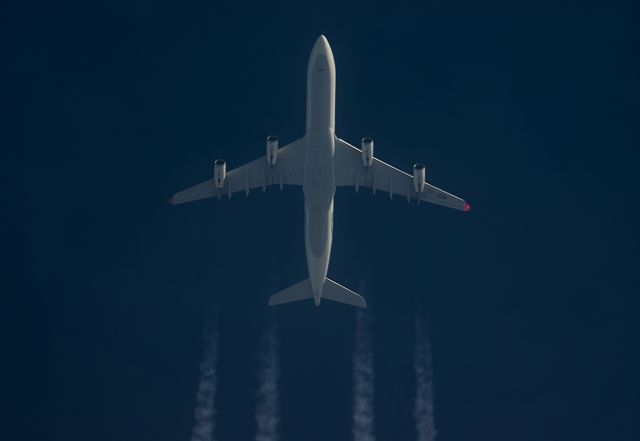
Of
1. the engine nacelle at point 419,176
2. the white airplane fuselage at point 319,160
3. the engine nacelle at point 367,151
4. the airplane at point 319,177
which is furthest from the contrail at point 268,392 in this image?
the engine nacelle at point 419,176

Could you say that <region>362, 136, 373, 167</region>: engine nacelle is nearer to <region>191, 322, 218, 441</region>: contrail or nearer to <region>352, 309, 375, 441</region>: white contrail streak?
<region>352, 309, 375, 441</region>: white contrail streak

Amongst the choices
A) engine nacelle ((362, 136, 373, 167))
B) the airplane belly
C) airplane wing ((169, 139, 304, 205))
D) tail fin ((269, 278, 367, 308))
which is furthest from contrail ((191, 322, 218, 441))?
engine nacelle ((362, 136, 373, 167))

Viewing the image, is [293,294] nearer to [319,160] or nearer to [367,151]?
[319,160]

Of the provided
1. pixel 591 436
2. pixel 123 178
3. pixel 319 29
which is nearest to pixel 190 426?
pixel 123 178

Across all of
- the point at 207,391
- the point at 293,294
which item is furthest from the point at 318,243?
the point at 207,391

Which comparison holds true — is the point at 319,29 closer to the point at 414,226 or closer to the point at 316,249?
the point at 414,226
